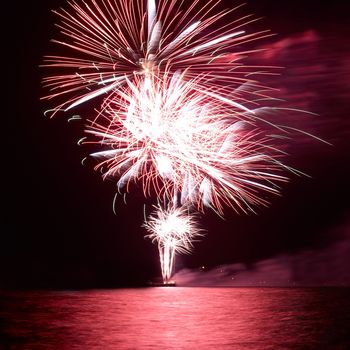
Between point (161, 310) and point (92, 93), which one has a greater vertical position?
point (92, 93)

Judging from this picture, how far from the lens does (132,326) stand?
11.8 m

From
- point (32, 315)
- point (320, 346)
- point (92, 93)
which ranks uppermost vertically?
point (92, 93)

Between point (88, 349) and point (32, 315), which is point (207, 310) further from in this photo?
point (88, 349)

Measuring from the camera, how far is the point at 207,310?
51.7ft

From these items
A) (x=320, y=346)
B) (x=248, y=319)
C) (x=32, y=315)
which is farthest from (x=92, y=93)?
(x=320, y=346)

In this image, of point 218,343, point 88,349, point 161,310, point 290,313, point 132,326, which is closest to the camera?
point 88,349

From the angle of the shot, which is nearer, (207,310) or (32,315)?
(32,315)

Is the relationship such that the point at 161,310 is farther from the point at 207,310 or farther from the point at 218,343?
the point at 218,343

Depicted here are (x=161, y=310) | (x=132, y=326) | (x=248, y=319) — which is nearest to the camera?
(x=132, y=326)

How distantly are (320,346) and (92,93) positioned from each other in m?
9.09

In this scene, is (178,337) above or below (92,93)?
below

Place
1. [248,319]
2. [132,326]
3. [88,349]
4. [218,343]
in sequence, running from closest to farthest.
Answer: [88,349], [218,343], [132,326], [248,319]

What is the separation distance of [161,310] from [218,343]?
677cm

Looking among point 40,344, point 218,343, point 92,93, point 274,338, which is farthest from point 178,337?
point 92,93
